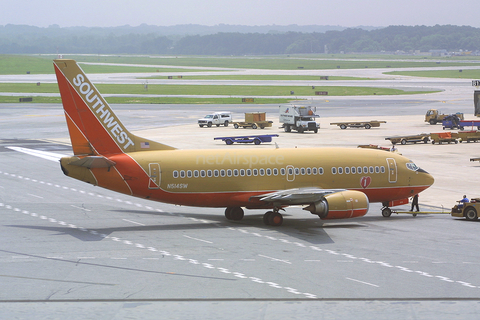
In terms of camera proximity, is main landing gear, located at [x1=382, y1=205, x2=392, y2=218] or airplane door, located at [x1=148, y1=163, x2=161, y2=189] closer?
airplane door, located at [x1=148, y1=163, x2=161, y2=189]

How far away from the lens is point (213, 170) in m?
37.5

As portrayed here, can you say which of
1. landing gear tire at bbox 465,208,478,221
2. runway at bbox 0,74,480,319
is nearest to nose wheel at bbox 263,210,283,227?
runway at bbox 0,74,480,319

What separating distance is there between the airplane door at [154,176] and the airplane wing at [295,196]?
21.2 feet

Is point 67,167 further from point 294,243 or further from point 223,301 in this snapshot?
point 223,301

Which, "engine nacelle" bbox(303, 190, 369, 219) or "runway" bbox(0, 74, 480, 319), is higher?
"engine nacelle" bbox(303, 190, 369, 219)

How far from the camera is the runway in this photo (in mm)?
22594

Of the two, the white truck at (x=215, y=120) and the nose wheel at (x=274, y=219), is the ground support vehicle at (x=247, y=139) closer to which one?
the white truck at (x=215, y=120)

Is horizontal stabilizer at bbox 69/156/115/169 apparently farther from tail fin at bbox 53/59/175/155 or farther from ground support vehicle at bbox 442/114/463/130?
ground support vehicle at bbox 442/114/463/130

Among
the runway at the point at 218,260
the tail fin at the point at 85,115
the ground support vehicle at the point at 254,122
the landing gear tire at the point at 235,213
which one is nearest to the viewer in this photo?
the runway at the point at 218,260

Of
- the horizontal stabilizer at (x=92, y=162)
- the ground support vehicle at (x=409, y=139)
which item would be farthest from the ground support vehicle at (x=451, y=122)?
the horizontal stabilizer at (x=92, y=162)

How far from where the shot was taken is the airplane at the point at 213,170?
35797mm

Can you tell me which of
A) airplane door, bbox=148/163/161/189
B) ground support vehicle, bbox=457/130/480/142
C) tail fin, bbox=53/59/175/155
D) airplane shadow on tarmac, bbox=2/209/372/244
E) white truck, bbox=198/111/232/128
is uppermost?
tail fin, bbox=53/59/175/155

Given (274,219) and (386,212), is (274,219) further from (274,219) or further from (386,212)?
(386,212)

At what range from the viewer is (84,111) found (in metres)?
36.4
